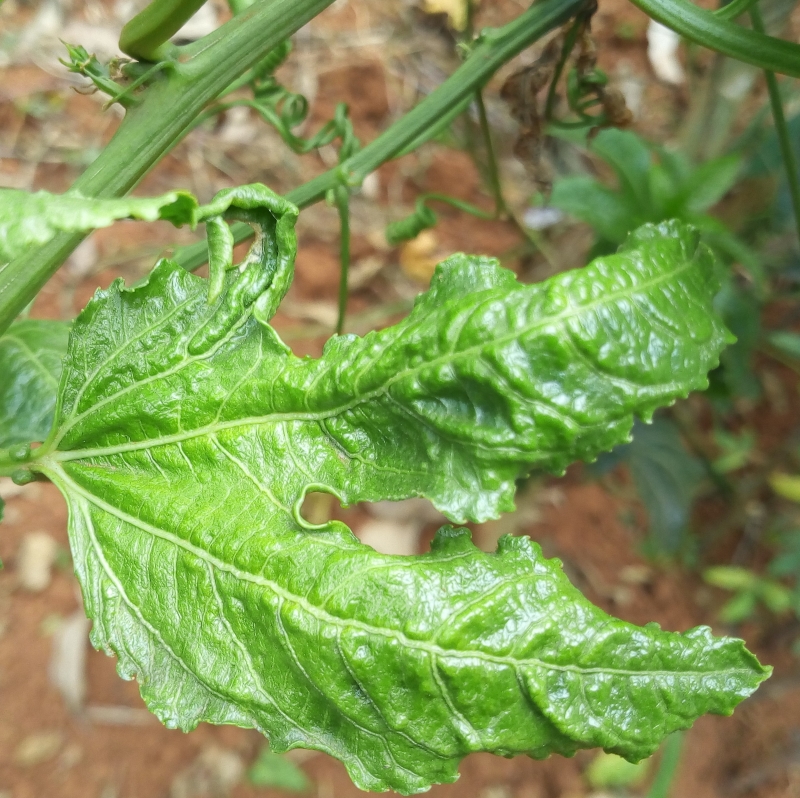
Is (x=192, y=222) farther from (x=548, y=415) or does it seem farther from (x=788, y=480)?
(x=788, y=480)

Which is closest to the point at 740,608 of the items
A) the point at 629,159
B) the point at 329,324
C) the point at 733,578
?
the point at 733,578

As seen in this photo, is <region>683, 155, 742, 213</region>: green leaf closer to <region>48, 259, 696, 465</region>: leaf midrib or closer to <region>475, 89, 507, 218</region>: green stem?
<region>475, 89, 507, 218</region>: green stem

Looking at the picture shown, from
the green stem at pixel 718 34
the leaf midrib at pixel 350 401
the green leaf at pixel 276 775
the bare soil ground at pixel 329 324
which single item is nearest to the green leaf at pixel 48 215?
the leaf midrib at pixel 350 401

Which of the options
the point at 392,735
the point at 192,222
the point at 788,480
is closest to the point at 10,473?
the point at 192,222

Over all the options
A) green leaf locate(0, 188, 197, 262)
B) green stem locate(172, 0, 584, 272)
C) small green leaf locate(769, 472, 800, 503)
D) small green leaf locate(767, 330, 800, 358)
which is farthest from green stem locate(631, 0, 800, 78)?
small green leaf locate(769, 472, 800, 503)

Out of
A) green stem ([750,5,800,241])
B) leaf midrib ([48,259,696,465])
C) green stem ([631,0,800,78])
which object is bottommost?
leaf midrib ([48,259,696,465])

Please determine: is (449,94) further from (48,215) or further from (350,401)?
(48,215)
